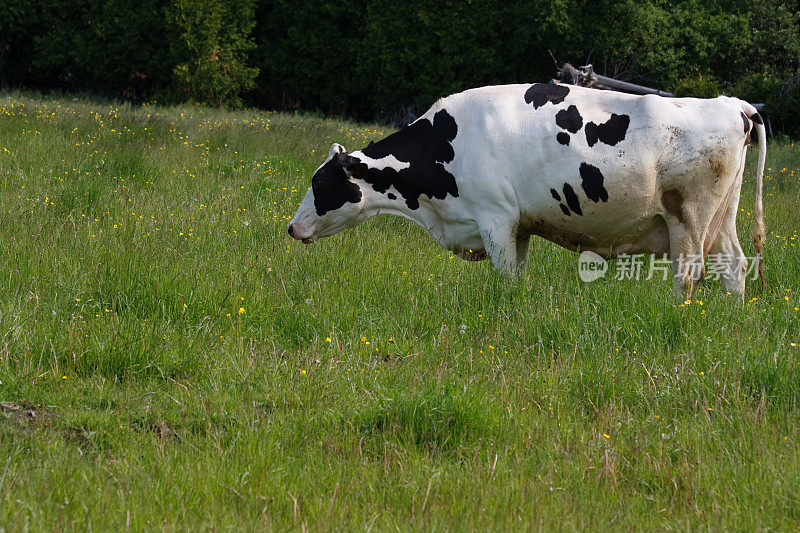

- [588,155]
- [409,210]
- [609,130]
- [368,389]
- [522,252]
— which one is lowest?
[368,389]

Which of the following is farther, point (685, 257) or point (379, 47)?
point (379, 47)

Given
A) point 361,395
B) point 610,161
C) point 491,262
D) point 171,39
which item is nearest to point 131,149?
point 491,262

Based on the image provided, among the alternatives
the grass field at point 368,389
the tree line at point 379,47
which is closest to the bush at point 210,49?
the tree line at point 379,47

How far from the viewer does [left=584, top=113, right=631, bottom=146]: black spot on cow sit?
21.2ft

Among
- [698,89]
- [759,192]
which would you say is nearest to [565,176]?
[759,192]

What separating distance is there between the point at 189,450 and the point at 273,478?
51cm

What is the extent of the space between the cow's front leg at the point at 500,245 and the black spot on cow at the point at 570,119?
93cm

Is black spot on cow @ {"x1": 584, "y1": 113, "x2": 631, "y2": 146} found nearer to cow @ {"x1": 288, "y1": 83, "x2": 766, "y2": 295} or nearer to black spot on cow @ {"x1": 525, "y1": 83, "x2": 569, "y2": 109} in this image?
cow @ {"x1": 288, "y1": 83, "x2": 766, "y2": 295}

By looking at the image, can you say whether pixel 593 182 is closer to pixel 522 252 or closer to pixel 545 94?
pixel 545 94

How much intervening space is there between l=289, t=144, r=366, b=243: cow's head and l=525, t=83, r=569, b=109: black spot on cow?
1.58 m

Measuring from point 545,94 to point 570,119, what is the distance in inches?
14.7

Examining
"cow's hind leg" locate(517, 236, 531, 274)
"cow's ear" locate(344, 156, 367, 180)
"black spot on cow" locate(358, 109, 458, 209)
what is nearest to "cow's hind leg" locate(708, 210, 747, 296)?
"cow's hind leg" locate(517, 236, 531, 274)

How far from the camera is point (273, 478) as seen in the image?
11.9 feet

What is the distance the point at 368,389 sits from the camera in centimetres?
469
